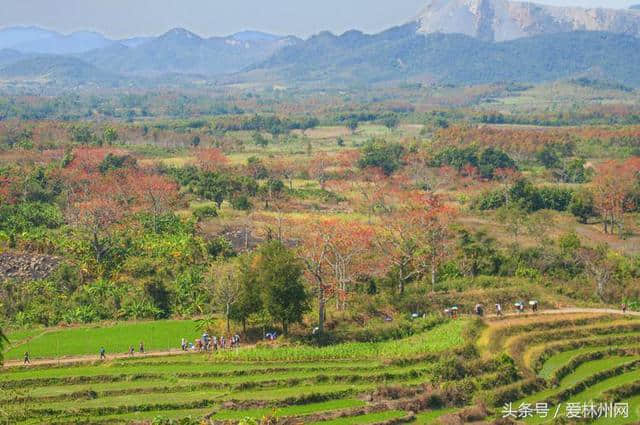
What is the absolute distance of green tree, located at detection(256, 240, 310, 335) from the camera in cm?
3061

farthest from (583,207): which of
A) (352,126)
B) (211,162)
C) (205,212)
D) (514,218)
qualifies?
(352,126)

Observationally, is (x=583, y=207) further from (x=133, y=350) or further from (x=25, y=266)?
(x=133, y=350)

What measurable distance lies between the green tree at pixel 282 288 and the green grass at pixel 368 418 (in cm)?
713

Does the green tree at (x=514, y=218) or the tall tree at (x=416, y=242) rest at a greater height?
the tall tree at (x=416, y=242)

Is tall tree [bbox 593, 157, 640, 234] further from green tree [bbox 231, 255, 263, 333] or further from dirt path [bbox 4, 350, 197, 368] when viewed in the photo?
dirt path [bbox 4, 350, 197, 368]

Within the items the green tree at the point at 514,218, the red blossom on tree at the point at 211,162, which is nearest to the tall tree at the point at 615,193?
the green tree at the point at 514,218

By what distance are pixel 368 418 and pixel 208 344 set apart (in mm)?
8650

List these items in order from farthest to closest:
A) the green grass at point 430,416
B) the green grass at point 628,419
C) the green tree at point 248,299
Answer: the green tree at point 248,299, the green grass at point 430,416, the green grass at point 628,419

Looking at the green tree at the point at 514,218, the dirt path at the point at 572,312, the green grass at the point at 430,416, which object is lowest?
the green grass at the point at 430,416

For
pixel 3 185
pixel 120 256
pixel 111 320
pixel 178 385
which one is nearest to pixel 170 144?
pixel 3 185

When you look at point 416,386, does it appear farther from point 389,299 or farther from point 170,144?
point 170,144

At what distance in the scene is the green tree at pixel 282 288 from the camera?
100ft

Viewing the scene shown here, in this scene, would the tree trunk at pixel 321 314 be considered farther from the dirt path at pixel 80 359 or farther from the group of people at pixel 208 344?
the dirt path at pixel 80 359

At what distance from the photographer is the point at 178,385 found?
26641 mm
